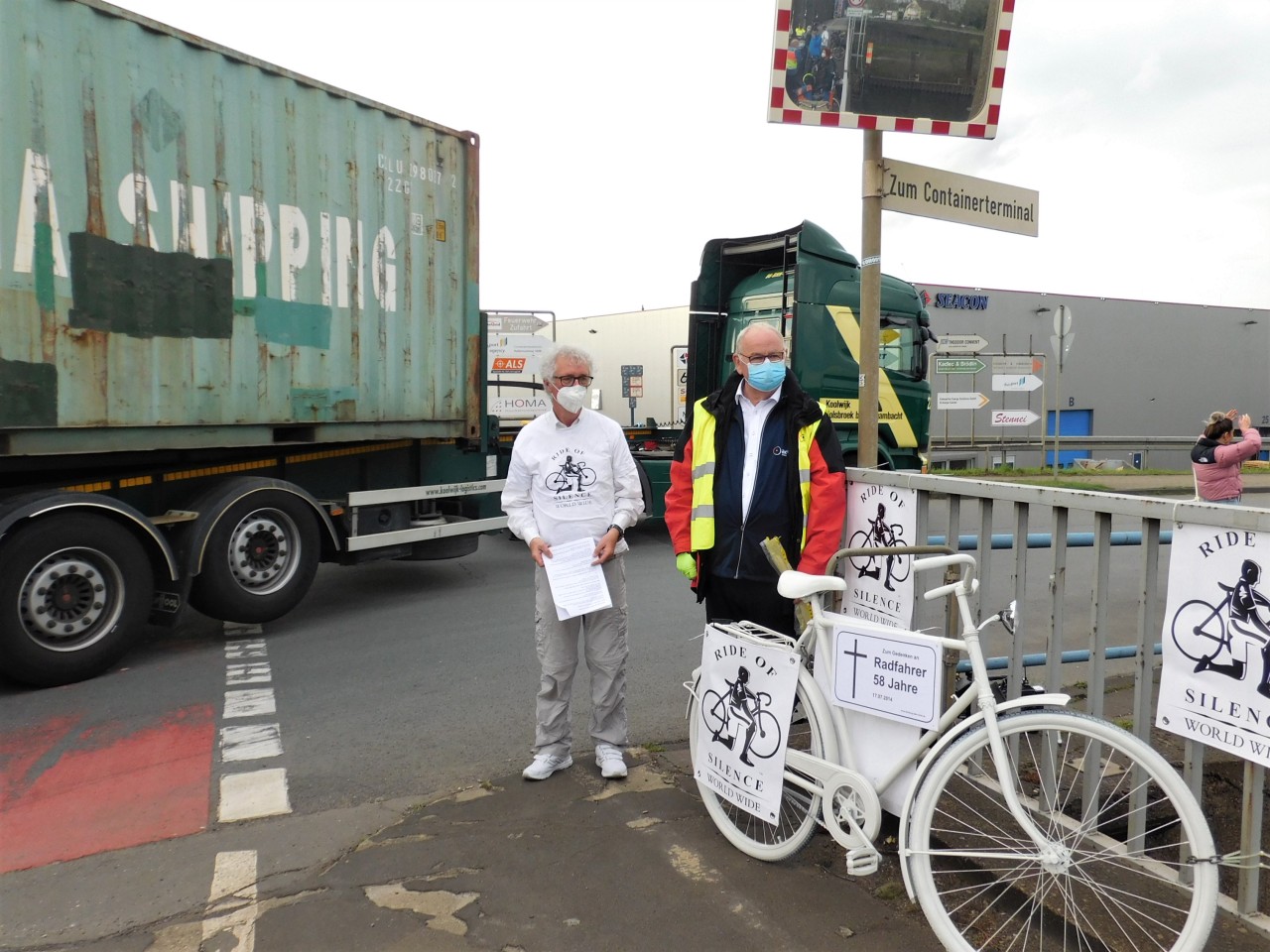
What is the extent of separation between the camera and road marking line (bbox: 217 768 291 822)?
3871 mm

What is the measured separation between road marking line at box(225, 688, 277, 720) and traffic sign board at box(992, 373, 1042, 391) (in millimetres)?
16653

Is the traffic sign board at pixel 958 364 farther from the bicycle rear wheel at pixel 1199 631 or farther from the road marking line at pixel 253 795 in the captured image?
the bicycle rear wheel at pixel 1199 631

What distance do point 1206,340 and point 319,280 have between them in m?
34.2

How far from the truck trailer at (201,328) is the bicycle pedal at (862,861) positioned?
4742 millimetres

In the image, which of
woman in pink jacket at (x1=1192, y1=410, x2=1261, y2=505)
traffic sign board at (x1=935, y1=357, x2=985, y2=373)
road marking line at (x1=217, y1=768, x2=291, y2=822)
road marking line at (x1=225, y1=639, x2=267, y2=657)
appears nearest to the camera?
road marking line at (x1=217, y1=768, x2=291, y2=822)

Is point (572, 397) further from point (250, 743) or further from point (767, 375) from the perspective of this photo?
point (250, 743)

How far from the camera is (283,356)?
682 cm

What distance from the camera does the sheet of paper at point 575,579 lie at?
3873mm

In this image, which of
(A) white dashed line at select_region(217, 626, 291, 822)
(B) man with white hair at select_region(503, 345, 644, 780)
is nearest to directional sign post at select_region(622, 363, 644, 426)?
(A) white dashed line at select_region(217, 626, 291, 822)

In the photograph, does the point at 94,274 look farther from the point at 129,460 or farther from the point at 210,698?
the point at 210,698

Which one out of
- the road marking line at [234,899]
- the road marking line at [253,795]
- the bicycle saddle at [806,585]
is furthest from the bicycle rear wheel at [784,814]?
the road marking line at [253,795]

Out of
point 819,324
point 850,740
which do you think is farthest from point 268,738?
point 819,324

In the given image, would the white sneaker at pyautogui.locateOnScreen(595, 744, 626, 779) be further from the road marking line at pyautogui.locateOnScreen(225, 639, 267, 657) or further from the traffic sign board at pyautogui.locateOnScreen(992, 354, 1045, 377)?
the traffic sign board at pyautogui.locateOnScreen(992, 354, 1045, 377)


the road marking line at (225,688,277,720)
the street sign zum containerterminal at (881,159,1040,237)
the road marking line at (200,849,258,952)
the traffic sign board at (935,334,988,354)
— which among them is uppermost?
the traffic sign board at (935,334,988,354)
